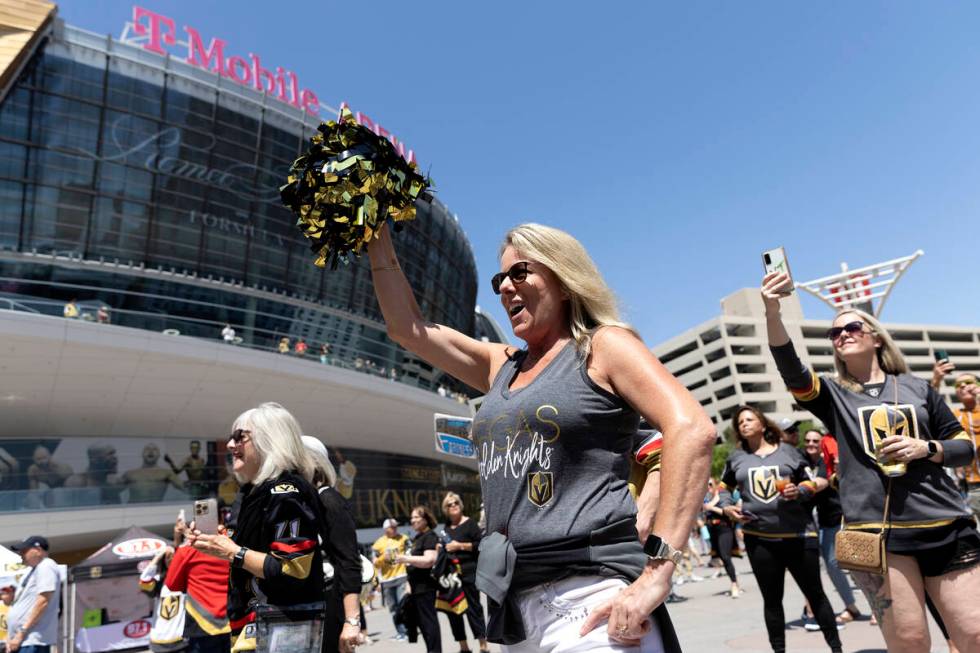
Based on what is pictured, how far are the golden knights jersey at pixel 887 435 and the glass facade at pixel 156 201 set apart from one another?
104ft

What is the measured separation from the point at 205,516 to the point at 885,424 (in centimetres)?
350

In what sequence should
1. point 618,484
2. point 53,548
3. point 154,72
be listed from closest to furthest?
1. point 618,484
2. point 53,548
3. point 154,72

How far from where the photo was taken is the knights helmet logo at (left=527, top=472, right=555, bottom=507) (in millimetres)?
1847

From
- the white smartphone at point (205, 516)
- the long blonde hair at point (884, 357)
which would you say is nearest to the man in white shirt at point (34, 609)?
the white smartphone at point (205, 516)

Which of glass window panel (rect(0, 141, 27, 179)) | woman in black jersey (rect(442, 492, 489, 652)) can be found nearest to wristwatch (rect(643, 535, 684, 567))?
woman in black jersey (rect(442, 492, 489, 652))

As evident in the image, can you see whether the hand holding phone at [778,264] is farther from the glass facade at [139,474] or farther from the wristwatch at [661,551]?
the glass facade at [139,474]

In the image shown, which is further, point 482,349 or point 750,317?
point 750,317

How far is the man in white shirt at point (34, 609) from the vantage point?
706cm

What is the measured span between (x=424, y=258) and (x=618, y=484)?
1777 inches

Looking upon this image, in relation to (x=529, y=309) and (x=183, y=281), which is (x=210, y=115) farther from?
(x=529, y=309)

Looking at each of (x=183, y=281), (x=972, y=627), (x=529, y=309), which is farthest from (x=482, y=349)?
(x=183, y=281)

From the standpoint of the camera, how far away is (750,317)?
3954 inches

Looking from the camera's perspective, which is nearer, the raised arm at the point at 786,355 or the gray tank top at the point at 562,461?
the gray tank top at the point at 562,461

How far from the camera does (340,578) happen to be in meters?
3.95
